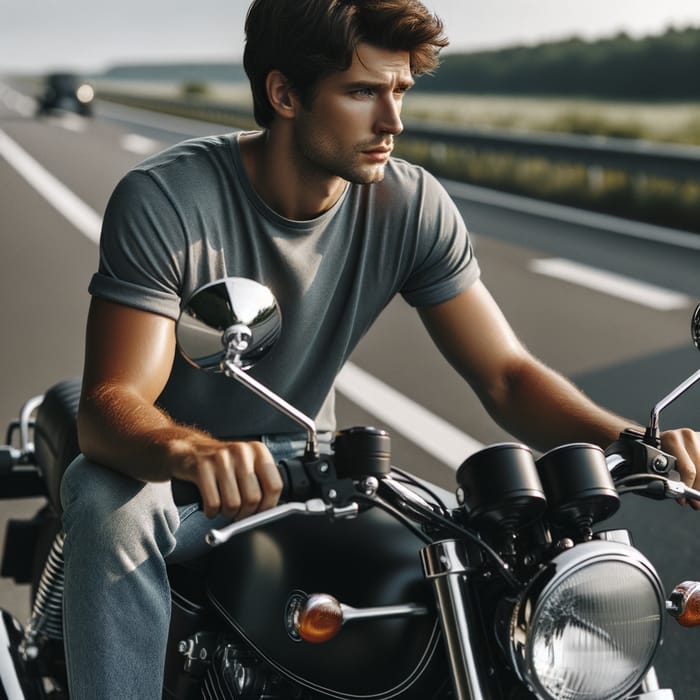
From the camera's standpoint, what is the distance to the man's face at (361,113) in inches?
102

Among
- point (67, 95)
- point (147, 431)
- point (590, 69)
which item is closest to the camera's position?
point (147, 431)

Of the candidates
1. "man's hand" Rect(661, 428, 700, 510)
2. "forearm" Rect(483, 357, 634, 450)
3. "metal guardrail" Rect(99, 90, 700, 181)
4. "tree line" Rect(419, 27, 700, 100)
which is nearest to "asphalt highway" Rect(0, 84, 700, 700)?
"metal guardrail" Rect(99, 90, 700, 181)

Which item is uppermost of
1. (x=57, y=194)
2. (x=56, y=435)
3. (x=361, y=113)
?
(x=361, y=113)

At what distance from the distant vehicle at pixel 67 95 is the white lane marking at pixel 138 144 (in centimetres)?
1248

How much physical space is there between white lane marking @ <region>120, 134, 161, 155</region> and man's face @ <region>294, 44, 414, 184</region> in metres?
20.1

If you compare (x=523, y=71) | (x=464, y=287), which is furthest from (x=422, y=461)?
(x=523, y=71)

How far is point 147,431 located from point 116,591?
0.27 meters

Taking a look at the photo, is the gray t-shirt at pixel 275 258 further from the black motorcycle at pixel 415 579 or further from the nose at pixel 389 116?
the black motorcycle at pixel 415 579

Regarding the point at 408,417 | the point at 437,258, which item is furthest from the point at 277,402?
the point at 408,417

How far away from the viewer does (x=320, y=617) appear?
78.0 inches

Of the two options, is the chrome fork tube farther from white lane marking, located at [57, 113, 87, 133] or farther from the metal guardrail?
white lane marking, located at [57, 113, 87, 133]

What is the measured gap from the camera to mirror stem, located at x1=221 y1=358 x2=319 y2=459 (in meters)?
1.83

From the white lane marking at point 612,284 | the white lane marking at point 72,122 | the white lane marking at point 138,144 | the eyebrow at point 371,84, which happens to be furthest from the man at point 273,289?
the white lane marking at point 72,122

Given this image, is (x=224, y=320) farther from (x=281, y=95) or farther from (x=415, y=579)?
(x=281, y=95)
